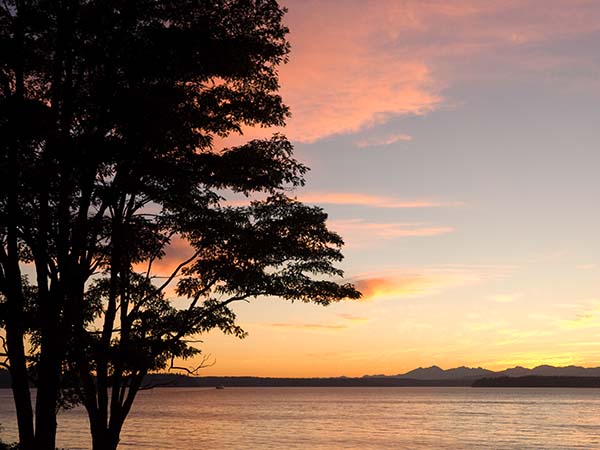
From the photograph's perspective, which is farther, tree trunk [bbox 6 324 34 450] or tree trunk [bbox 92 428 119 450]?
tree trunk [bbox 92 428 119 450]

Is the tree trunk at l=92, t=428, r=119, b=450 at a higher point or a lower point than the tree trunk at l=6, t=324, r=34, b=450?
lower

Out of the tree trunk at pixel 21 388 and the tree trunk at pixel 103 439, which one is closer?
the tree trunk at pixel 21 388

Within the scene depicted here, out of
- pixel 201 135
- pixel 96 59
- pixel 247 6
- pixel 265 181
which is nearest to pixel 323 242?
pixel 265 181

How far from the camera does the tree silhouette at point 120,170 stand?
55.1 ft

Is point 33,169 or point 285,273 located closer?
point 33,169

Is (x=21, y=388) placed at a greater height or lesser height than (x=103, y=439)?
greater

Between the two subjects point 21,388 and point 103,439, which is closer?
point 21,388

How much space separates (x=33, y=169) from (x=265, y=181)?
607cm

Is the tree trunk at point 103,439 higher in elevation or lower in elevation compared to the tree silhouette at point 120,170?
lower

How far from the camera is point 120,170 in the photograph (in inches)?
702

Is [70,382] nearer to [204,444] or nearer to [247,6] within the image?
[247,6]

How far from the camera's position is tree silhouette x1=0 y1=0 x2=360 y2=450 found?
1678 centimetres

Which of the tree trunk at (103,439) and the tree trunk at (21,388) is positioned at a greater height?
the tree trunk at (21,388)

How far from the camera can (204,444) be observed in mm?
81500
